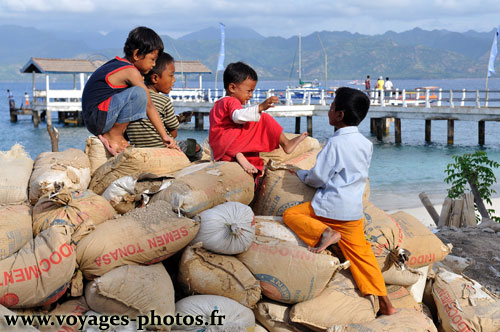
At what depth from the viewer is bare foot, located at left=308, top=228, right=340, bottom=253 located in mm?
3241

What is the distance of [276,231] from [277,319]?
1.69 feet

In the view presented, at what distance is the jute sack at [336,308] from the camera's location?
316 cm

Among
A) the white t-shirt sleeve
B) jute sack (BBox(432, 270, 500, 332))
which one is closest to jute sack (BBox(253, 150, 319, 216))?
the white t-shirt sleeve

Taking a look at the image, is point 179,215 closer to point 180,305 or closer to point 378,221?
point 180,305

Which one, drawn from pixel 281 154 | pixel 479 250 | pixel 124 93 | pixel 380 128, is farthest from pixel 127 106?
pixel 380 128

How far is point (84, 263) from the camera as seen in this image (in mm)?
2869

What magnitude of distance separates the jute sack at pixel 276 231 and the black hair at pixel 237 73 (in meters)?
0.99

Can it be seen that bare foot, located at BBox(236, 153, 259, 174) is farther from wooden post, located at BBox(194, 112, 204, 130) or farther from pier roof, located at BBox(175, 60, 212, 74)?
pier roof, located at BBox(175, 60, 212, 74)

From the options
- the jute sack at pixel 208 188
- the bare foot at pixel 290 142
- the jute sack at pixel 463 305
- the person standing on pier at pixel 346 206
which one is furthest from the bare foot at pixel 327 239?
the jute sack at pixel 463 305

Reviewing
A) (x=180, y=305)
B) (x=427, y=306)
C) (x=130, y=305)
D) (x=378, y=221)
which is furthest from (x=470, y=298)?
(x=130, y=305)

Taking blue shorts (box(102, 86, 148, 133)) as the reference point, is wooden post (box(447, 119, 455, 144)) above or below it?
below

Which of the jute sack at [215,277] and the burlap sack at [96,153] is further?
the burlap sack at [96,153]

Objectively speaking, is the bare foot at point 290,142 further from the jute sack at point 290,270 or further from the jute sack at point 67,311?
the jute sack at point 67,311

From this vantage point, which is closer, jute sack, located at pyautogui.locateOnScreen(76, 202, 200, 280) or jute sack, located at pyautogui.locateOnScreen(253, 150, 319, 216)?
jute sack, located at pyautogui.locateOnScreen(76, 202, 200, 280)
